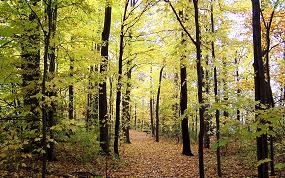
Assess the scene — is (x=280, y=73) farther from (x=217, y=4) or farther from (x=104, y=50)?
(x=104, y=50)

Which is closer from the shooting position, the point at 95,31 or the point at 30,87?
the point at 30,87

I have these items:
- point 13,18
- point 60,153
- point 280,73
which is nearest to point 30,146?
point 60,153

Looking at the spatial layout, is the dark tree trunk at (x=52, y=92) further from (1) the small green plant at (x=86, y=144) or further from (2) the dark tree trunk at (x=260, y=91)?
(2) the dark tree trunk at (x=260, y=91)

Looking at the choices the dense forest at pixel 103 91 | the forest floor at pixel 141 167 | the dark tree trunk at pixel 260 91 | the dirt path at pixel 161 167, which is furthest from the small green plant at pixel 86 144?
the dark tree trunk at pixel 260 91

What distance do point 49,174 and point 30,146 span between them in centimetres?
184

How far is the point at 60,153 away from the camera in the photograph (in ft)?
40.8

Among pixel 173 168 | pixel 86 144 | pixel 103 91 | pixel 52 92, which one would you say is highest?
pixel 103 91

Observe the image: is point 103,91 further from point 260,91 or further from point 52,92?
point 260,91

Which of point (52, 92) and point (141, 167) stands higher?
point (52, 92)

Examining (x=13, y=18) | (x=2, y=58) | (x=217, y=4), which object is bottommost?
(x=2, y=58)

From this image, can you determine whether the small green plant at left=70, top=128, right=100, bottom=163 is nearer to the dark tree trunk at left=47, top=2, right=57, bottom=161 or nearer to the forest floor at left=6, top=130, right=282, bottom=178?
the forest floor at left=6, top=130, right=282, bottom=178

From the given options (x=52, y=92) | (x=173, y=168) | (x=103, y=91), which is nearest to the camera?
(x=52, y=92)

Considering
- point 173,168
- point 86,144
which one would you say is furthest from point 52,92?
point 173,168

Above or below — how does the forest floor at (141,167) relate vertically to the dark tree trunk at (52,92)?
below
